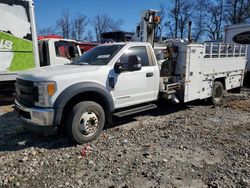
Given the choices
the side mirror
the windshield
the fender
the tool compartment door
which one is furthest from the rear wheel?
the fender

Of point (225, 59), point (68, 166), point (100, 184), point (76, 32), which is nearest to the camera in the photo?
point (100, 184)

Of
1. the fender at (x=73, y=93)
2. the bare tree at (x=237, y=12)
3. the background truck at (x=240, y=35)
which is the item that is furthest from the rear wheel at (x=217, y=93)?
the bare tree at (x=237, y=12)

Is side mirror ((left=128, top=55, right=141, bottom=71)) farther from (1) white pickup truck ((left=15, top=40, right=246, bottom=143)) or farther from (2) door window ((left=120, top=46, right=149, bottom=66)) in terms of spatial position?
(2) door window ((left=120, top=46, right=149, bottom=66))

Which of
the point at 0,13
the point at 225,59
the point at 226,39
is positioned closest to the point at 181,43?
the point at 225,59

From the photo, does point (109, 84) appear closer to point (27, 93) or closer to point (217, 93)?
point (27, 93)

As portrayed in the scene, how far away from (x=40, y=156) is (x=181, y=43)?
179 inches

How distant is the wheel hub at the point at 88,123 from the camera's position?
15.4 ft

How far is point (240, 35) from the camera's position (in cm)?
1249

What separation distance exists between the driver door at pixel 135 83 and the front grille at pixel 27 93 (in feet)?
5.21

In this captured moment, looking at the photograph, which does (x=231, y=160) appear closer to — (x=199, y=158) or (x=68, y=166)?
(x=199, y=158)

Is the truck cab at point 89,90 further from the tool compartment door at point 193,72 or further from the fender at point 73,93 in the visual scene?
the tool compartment door at point 193,72

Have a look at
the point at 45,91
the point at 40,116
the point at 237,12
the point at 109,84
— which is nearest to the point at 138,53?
the point at 109,84

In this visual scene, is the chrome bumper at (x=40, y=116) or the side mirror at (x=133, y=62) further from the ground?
the side mirror at (x=133, y=62)

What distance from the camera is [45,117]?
14.0 ft
